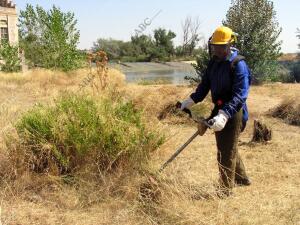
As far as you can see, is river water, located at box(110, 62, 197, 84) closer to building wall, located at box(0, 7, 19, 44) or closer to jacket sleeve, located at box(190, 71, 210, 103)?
jacket sleeve, located at box(190, 71, 210, 103)

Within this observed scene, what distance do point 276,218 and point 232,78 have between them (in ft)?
4.14

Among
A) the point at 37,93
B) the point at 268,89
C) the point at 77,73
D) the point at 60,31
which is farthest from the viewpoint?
the point at 60,31

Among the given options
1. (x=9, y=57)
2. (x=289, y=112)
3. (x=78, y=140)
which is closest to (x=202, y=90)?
(x=78, y=140)

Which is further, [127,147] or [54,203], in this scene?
[127,147]

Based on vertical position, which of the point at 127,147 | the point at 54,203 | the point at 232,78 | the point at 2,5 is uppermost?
the point at 2,5

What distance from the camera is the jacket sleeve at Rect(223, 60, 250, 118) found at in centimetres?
385

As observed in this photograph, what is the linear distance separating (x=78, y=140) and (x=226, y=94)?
1.53 m

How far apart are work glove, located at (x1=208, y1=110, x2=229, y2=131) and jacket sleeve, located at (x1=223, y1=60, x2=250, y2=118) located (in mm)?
43

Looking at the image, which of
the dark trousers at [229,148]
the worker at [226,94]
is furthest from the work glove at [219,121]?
the dark trousers at [229,148]

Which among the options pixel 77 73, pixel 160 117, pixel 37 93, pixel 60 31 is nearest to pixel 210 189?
pixel 160 117

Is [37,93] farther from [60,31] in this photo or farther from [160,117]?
[60,31]

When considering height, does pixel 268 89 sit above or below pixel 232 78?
below

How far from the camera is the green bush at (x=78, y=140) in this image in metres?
4.44

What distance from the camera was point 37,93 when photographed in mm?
11852
